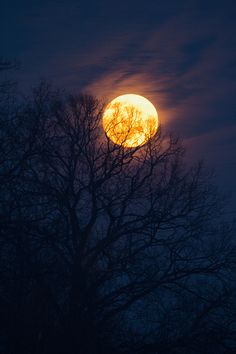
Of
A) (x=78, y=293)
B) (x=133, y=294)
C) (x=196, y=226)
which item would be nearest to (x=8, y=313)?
(x=78, y=293)

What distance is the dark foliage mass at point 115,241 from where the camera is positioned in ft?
31.6

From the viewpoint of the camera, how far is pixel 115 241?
40.6 feet

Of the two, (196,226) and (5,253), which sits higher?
(196,226)

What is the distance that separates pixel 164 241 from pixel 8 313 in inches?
215

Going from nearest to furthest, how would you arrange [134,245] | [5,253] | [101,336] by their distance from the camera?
1. [5,253]
2. [101,336]
3. [134,245]

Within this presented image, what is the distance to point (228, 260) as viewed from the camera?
12719mm

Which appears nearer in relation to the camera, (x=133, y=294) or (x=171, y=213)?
(x=133, y=294)

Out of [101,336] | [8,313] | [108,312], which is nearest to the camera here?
[8,313]

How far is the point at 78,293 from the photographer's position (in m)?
10.4

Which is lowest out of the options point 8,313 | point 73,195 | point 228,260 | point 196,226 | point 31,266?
point 8,313

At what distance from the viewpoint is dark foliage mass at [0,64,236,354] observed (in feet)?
31.6

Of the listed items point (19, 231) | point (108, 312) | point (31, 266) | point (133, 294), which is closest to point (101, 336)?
point (108, 312)

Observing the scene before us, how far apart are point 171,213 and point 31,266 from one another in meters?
4.93

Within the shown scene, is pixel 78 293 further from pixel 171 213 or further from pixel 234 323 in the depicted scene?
pixel 234 323
